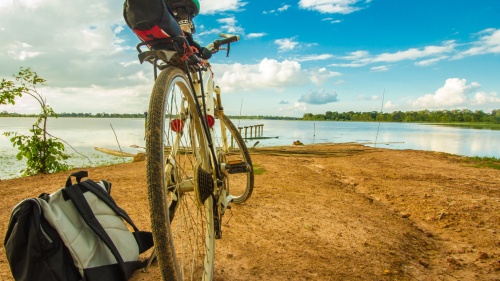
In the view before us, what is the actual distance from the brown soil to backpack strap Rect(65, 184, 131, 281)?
0.95 ft

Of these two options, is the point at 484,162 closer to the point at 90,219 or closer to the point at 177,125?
the point at 177,125

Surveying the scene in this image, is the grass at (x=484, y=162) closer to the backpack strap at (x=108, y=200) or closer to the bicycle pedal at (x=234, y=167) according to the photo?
the bicycle pedal at (x=234, y=167)

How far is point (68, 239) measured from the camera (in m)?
1.00

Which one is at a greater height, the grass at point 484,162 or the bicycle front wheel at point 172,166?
the bicycle front wheel at point 172,166

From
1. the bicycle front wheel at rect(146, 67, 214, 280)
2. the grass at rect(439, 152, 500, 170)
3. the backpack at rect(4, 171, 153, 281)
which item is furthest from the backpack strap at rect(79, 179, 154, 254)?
the grass at rect(439, 152, 500, 170)

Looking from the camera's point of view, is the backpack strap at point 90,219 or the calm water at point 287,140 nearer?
the backpack strap at point 90,219

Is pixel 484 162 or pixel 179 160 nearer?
pixel 179 160

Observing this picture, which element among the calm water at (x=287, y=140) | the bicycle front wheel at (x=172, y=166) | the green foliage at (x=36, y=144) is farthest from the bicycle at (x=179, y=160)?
the green foliage at (x=36, y=144)

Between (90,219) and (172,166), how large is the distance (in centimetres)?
44

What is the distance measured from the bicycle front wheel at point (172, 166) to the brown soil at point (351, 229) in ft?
1.20

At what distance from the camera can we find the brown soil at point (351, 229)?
1.44 meters

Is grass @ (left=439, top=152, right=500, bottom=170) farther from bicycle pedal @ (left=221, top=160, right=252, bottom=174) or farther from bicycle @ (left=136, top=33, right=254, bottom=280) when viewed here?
bicycle @ (left=136, top=33, right=254, bottom=280)

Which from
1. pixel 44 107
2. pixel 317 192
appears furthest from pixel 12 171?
pixel 317 192

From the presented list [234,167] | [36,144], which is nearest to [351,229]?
[234,167]
